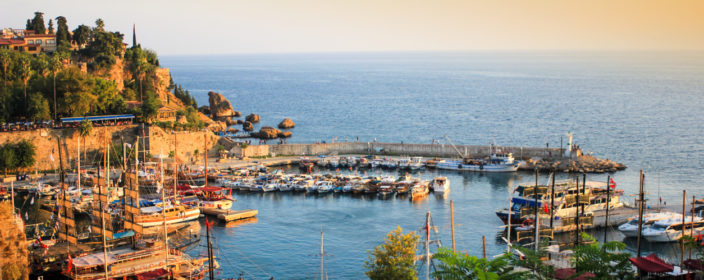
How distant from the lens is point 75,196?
56.3 meters

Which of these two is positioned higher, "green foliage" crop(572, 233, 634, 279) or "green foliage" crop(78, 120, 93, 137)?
"green foliage" crop(78, 120, 93, 137)

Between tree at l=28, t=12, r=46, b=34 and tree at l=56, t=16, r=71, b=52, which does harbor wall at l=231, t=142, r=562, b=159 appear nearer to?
tree at l=56, t=16, r=71, b=52

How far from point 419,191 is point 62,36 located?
59.5 metres

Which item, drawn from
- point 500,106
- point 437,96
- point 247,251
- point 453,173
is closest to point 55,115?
point 247,251

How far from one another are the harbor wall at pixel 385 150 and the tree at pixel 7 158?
2244 cm

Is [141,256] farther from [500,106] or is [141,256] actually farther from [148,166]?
[500,106]

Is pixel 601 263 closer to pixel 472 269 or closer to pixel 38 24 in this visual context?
pixel 472 269

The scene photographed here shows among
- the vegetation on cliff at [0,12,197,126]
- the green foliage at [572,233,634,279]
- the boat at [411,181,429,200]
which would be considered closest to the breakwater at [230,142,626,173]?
the vegetation on cliff at [0,12,197,126]

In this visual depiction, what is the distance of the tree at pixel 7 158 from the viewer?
62719 mm

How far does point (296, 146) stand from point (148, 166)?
19628 millimetres

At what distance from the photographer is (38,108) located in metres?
68.9

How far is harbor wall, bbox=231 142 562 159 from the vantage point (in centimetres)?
7781

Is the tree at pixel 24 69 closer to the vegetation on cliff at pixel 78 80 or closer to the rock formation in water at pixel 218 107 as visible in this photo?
the vegetation on cliff at pixel 78 80

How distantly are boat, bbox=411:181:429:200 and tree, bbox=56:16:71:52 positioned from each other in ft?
173
